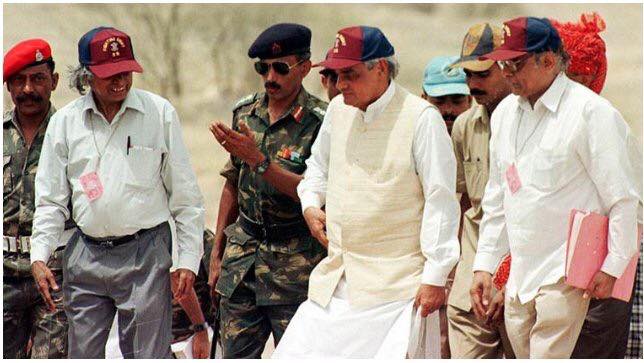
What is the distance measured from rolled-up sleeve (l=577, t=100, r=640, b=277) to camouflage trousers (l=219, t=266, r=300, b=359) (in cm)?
214

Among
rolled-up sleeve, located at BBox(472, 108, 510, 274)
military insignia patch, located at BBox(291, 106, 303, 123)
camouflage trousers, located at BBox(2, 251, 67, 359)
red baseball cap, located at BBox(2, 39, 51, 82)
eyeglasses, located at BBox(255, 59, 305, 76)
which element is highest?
red baseball cap, located at BBox(2, 39, 51, 82)

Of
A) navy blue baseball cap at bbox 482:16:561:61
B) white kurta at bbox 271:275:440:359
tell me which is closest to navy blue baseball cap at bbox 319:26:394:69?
navy blue baseball cap at bbox 482:16:561:61

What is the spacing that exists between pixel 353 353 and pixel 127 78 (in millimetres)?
1813

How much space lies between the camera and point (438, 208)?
22.2 feet

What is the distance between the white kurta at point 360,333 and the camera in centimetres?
682

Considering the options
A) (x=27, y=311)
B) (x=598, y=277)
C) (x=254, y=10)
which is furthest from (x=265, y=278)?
(x=254, y=10)

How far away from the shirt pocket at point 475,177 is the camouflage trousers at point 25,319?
7.68 feet

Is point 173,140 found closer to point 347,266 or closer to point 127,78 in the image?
point 127,78

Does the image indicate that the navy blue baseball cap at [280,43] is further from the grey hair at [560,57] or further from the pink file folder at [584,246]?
the pink file folder at [584,246]

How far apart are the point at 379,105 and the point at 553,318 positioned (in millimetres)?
1311

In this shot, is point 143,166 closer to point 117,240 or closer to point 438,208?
point 117,240

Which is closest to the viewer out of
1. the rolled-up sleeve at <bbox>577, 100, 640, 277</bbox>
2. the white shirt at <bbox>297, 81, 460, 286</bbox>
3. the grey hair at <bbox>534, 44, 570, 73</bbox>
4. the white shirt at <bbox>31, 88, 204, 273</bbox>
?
the rolled-up sleeve at <bbox>577, 100, 640, 277</bbox>

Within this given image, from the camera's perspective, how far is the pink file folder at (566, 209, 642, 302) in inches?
250

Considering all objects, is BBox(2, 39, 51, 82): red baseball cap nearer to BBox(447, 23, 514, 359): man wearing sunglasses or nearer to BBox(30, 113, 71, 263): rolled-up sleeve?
BBox(30, 113, 71, 263): rolled-up sleeve
